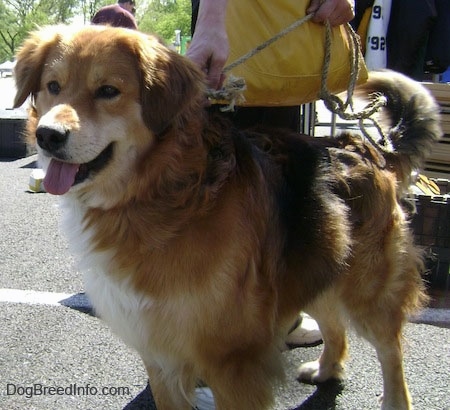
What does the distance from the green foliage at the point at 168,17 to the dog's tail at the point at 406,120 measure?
3253 centimetres

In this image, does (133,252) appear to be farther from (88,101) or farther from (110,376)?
(110,376)

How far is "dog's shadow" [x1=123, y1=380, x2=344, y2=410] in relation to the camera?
287cm

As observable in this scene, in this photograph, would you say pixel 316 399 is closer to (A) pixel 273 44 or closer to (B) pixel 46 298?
(A) pixel 273 44

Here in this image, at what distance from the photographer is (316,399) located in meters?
2.99

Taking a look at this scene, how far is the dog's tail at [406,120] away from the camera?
2.89 m

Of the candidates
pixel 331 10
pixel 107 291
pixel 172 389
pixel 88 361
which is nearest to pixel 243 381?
pixel 172 389

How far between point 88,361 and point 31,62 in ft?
5.62

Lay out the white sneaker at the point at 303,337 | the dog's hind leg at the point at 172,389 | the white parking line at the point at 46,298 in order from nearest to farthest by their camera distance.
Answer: the dog's hind leg at the point at 172,389 < the white sneaker at the point at 303,337 < the white parking line at the point at 46,298

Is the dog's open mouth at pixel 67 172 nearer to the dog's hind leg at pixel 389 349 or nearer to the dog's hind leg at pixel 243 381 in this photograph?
the dog's hind leg at pixel 243 381

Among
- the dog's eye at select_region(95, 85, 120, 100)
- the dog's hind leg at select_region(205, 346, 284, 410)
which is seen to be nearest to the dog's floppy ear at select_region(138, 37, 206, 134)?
the dog's eye at select_region(95, 85, 120, 100)

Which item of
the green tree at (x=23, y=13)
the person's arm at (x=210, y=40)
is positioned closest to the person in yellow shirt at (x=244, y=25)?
the person's arm at (x=210, y=40)

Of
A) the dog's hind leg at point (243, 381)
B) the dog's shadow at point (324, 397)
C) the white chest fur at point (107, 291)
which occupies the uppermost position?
the white chest fur at point (107, 291)

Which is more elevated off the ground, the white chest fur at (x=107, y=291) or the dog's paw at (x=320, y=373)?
the white chest fur at (x=107, y=291)

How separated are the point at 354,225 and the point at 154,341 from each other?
1073 millimetres
